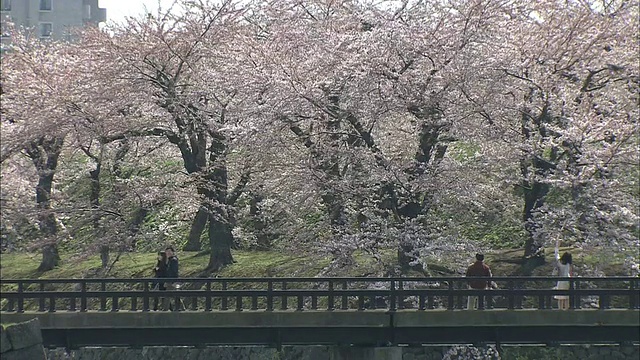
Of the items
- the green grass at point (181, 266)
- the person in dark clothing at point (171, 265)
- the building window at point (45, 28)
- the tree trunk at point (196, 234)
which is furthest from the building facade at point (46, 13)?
the person in dark clothing at point (171, 265)

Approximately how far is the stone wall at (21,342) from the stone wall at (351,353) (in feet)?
15.8

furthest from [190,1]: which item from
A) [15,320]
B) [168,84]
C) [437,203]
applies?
[15,320]

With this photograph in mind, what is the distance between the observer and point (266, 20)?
3362cm

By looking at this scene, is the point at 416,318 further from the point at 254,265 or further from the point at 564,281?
the point at 254,265

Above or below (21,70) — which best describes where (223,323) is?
below

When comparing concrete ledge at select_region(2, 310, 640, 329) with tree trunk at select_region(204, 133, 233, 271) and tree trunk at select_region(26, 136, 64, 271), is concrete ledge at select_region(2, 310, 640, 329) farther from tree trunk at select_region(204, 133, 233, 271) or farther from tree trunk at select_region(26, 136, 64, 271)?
tree trunk at select_region(26, 136, 64, 271)

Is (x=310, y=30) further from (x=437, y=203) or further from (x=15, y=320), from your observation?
(x=15, y=320)

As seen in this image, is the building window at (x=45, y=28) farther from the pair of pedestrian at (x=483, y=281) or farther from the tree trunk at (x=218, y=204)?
the pair of pedestrian at (x=483, y=281)

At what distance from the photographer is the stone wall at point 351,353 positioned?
2146 cm

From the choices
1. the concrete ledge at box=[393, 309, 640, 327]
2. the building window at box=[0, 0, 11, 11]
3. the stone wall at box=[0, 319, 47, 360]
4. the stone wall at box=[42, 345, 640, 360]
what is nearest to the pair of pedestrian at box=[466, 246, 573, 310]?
the concrete ledge at box=[393, 309, 640, 327]

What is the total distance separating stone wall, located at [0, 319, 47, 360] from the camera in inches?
679

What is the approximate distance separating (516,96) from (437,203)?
3527 mm

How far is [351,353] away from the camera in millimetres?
20703

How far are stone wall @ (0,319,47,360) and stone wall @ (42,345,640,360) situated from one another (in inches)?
190
